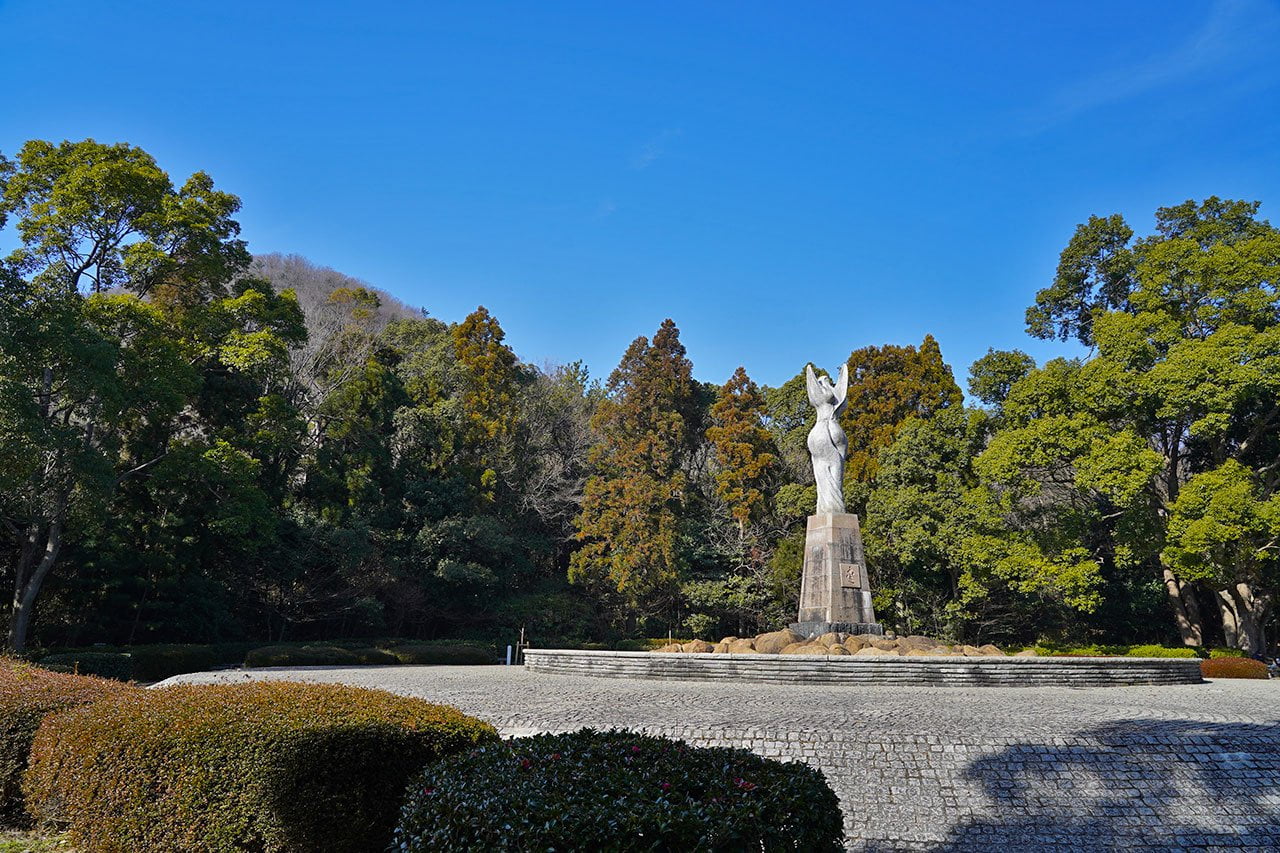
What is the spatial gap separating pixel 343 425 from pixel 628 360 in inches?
406

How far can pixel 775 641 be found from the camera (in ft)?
50.5

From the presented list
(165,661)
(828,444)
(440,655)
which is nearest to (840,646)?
(828,444)

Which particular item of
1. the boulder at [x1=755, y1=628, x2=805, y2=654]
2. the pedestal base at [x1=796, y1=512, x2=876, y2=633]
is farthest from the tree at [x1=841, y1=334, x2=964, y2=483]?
the boulder at [x1=755, y1=628, x2=805, y2=654]

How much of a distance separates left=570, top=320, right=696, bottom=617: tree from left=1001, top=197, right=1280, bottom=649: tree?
1063cm

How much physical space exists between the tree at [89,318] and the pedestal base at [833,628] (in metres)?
14.0

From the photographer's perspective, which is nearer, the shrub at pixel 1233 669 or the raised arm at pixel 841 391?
the shrub at pixel 1233 669

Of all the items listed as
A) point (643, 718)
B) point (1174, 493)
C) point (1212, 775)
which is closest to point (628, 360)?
point (1174, 493)

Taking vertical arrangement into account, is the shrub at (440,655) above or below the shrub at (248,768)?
below

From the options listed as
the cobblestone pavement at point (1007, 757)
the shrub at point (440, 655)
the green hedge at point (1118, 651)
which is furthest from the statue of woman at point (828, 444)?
the shrub at point (440, 655)

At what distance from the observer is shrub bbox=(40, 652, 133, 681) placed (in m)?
13.8

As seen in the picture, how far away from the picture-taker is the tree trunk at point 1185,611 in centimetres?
2331

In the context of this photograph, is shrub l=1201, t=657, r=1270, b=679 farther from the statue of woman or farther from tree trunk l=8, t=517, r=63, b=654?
tree trunk l=8, t=517, r=63, b=654

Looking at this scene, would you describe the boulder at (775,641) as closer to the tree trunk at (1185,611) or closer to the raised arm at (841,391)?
the raised arm at (841,391)

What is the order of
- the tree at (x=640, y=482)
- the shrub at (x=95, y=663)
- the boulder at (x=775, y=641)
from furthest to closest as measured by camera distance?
the tree at (x=640, y=482)
the boulder at (x=775, y=641)
the shrub at (x=95, y=663)
